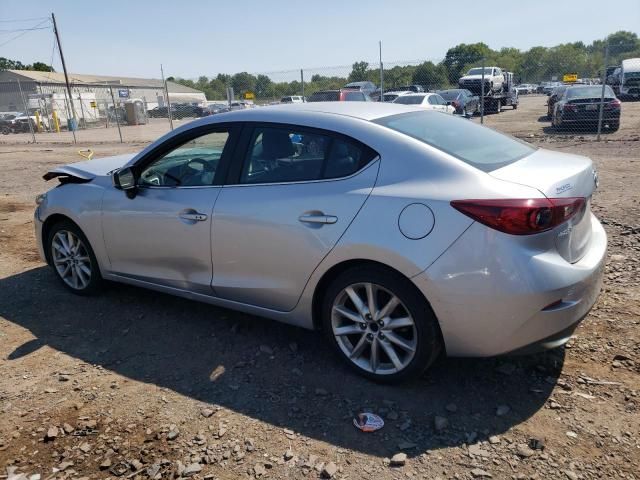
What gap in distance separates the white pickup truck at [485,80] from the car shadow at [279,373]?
2250cm

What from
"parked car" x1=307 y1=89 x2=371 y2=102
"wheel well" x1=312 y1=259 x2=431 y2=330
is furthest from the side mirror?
"parked car" x1=307 y1=89 x2=371 y2=102

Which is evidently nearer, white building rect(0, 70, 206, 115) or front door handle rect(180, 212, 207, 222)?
front door handle rect(180, 212, 207, 222)

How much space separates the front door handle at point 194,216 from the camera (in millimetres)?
3482

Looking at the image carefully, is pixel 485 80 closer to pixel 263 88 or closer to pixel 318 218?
pixel 263 88

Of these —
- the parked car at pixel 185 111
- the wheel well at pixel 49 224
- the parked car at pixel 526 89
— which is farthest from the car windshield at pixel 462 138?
the parked car at pixel 526 89

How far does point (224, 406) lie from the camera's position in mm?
2963

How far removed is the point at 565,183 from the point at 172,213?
2531 millimetres

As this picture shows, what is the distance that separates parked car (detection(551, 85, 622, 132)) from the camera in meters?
14.5

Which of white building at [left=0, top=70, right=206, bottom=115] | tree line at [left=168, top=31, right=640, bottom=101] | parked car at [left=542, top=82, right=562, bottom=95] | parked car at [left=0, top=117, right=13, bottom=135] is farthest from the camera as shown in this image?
parked car at [left=542, top=82, right=562, bottom=95]

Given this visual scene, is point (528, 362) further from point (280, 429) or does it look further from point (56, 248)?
point (56, 248)

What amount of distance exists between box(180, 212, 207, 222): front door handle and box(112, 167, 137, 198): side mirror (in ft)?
1.94

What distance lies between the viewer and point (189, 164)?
3836 mm

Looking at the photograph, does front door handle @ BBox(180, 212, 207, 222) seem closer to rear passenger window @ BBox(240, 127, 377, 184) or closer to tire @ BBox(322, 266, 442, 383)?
rear passenger window @ BBox(240, 127, 377, 184)

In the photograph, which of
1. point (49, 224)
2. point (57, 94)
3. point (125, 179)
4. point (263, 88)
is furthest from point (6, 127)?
point (125, 179)
